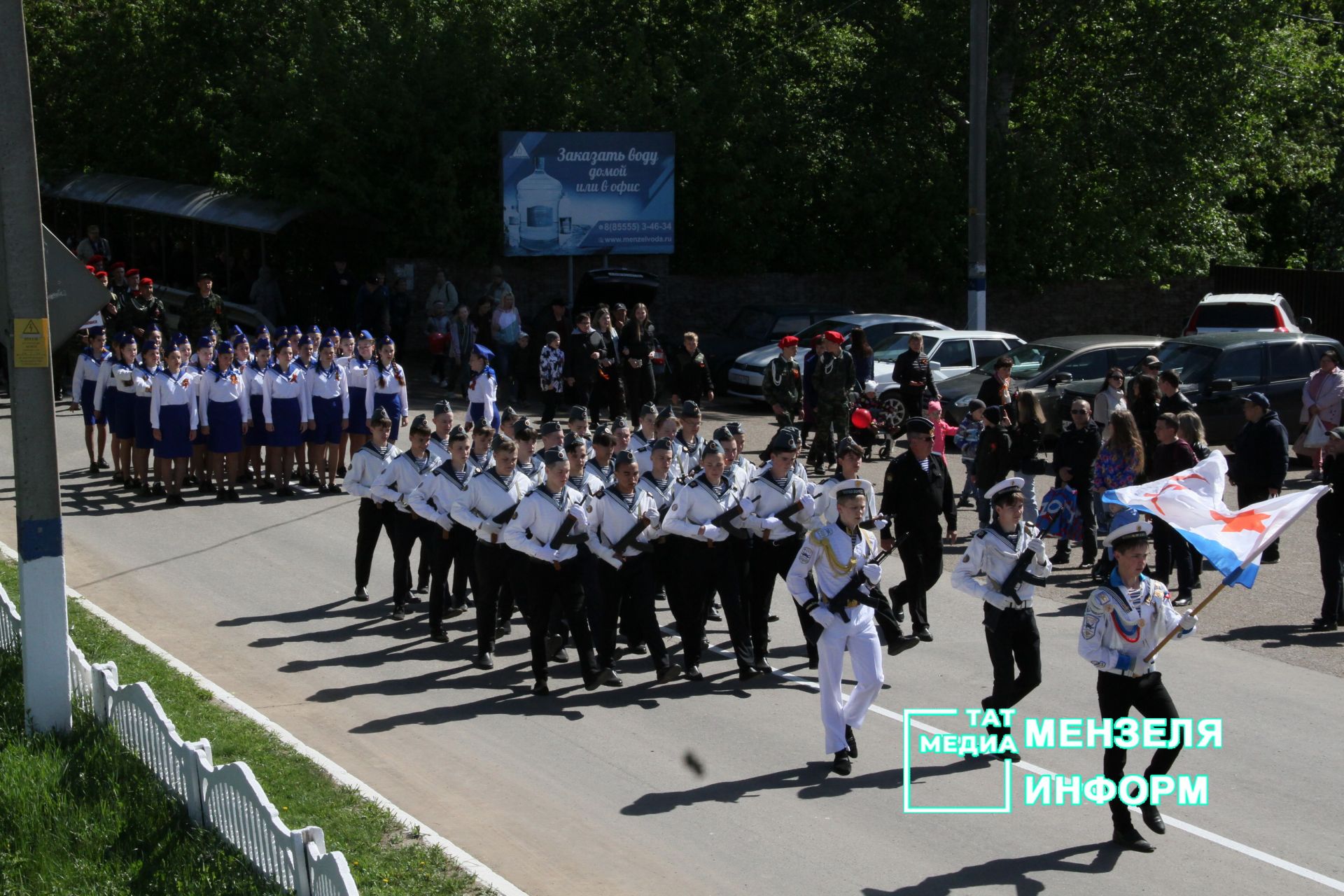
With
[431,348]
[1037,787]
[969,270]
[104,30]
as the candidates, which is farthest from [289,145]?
[1037,787]

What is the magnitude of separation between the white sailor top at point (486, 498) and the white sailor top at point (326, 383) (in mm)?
6863

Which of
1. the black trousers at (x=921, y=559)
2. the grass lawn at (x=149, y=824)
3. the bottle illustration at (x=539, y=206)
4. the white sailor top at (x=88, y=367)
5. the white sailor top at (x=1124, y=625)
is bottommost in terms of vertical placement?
the grass lawn at (x=149, y=824)

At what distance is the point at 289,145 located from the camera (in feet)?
89.7

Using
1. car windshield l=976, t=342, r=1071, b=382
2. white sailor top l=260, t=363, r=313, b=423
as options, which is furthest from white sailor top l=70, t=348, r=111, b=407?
car windshield l=976, t=342, r=1071, b=382

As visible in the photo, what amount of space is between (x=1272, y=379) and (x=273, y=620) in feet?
44.9

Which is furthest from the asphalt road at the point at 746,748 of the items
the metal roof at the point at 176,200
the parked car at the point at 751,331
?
the metal roof at the point at 176,200

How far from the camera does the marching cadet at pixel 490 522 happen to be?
1113cm

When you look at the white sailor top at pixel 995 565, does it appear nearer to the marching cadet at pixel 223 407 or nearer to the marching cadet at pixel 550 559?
the marching cadet at pixel 550 559

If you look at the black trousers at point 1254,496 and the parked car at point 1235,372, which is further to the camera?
the parked car at point 1235,372

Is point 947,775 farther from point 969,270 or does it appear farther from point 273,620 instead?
point 969,270

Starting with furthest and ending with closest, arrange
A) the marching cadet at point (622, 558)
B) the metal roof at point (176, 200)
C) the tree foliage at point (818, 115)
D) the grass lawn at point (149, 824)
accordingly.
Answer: the tree foliage at point (818, 115) → the metal roof at point (176, 200) → the marching cadet at point (622, 558) → the grass lawn at point (149, 824)

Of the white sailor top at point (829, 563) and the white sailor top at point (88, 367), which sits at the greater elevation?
the white sailor top at point (88, 367)

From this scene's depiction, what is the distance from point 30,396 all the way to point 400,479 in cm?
368

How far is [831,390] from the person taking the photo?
19.0 meters
